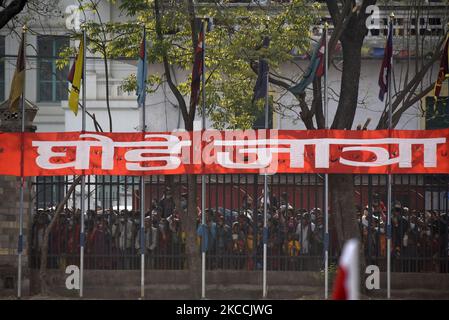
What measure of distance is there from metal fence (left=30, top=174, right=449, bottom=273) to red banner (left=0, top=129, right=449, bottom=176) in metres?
0.48

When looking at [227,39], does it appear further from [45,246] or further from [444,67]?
[45,246]

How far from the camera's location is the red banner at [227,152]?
52.1 feet

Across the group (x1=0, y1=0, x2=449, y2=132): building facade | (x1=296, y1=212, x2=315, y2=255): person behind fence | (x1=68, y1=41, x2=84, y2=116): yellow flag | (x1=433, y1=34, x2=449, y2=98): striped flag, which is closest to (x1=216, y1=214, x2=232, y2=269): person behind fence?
(x1=296, y1=212, x2=315, y2=255): person behind fence

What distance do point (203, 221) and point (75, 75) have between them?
3551 mm

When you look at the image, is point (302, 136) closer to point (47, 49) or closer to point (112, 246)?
point (112, 246)

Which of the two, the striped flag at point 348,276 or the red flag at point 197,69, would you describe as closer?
the striped flag at point 348,276

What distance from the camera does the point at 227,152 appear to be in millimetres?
16094

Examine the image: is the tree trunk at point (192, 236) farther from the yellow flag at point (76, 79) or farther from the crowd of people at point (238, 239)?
the yellow flag at point (76, 79)

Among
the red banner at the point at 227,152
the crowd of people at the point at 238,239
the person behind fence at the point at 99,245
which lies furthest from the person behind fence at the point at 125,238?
the red banner at the point at 227,152

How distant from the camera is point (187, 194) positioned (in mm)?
16469

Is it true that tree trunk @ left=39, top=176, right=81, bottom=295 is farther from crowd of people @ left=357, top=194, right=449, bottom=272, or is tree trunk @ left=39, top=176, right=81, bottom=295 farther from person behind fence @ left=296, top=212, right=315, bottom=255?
crowd of people @ left=357, top=194, right=449, bottom=272

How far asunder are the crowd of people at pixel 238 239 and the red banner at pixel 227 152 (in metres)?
0.85

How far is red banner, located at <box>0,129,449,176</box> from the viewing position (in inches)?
625

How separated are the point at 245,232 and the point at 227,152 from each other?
5.32 feet
